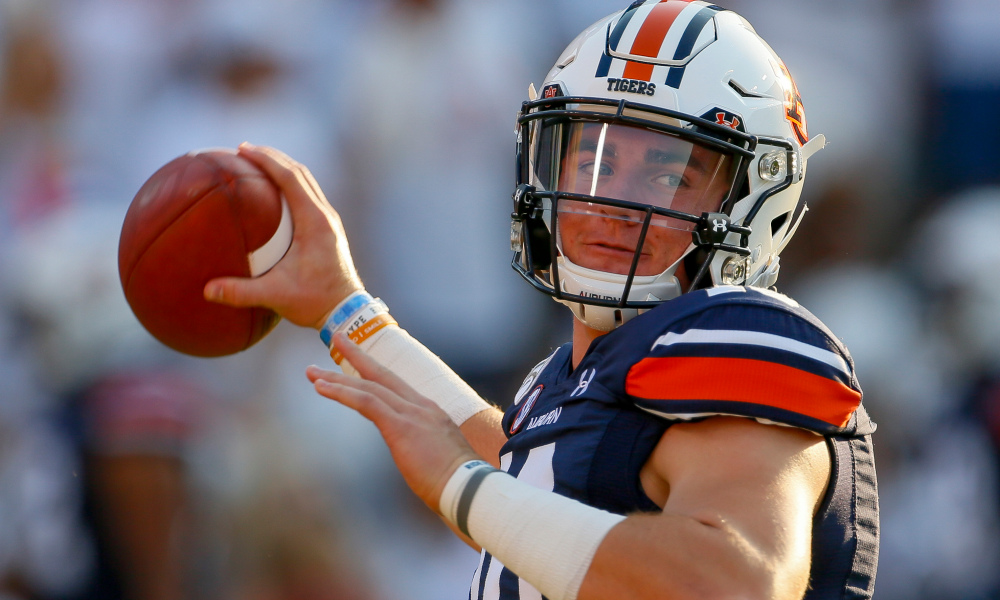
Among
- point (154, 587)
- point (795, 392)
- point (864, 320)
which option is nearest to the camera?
point (795, 392)

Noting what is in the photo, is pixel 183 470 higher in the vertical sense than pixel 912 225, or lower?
lower

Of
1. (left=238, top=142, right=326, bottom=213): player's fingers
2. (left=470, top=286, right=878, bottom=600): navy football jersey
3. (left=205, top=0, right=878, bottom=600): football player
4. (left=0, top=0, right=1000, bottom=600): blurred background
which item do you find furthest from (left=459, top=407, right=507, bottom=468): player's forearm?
(left=0, top=0, right=1000, bottom=600): blurred background

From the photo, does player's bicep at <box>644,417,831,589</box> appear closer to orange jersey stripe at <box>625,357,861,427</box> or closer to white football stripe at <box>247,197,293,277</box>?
orange jersey stripe at <box>625,357,861,427</box>

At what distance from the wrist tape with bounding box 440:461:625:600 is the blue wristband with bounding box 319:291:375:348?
2.76 ft

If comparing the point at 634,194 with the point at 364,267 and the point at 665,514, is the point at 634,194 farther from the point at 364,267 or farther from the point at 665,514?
the point at 364,267

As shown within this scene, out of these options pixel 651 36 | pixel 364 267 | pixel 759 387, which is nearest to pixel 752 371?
pixel 759 387

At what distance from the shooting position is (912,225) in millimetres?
4137

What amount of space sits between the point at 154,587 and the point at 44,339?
102 centimetres

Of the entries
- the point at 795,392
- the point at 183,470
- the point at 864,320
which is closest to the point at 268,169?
the point at 795,392

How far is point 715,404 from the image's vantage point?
138 cm

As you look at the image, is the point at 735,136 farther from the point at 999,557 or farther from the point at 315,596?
the point at 999,557

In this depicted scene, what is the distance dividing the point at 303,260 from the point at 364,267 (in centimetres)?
175

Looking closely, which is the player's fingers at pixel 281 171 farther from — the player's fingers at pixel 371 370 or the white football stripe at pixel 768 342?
the white football stripe at pixel 768 342

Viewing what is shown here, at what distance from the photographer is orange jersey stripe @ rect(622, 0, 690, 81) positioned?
6.22ft
